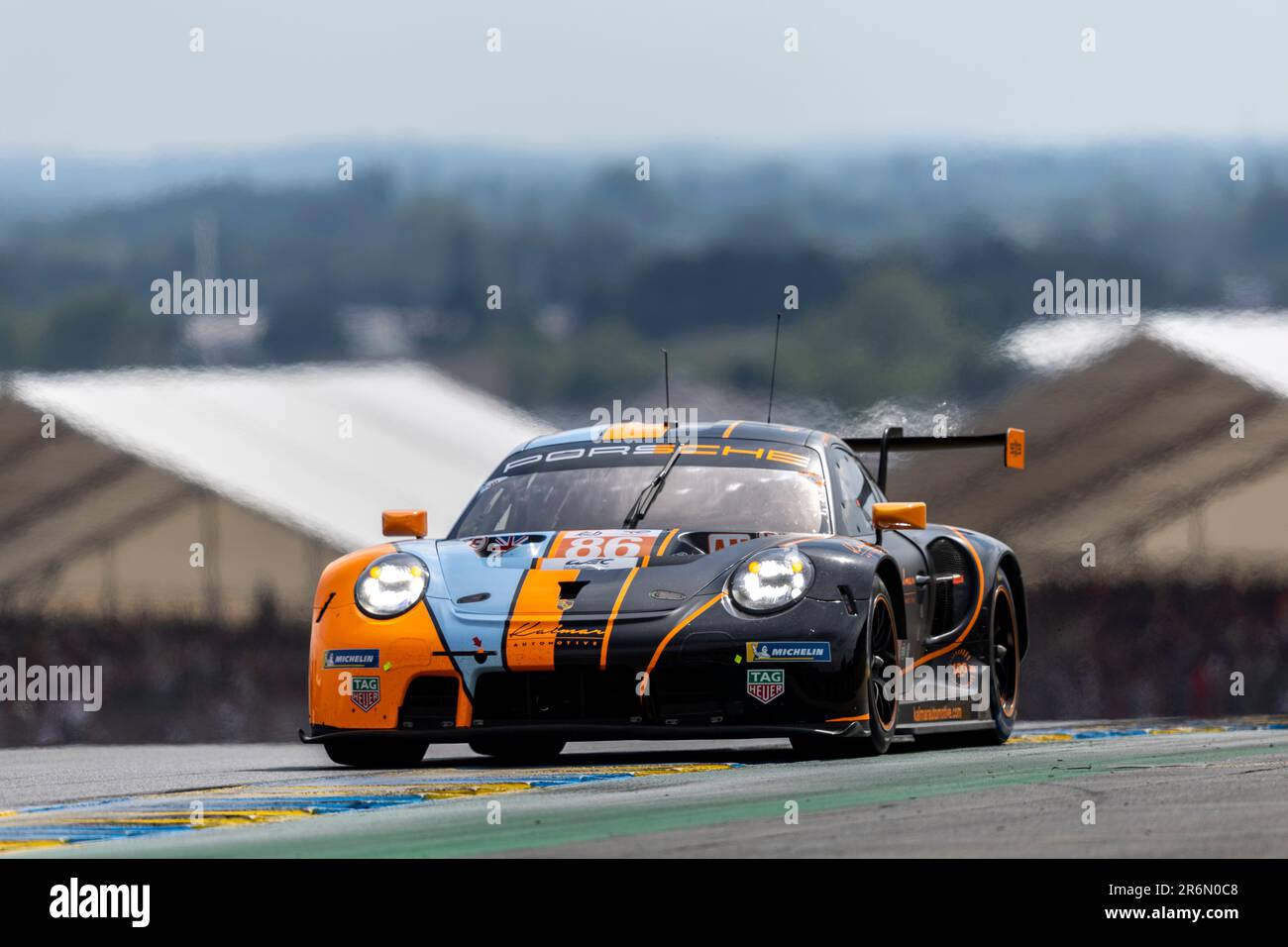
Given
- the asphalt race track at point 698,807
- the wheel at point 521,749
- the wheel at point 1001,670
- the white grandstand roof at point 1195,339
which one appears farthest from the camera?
the white grandstand roof at point 1195,339

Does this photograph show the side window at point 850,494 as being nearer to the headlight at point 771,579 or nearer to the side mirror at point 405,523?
the headlight at point 771,579

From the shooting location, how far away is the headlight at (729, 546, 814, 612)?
25.6ft

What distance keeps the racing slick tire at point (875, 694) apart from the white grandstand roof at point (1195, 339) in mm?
10755

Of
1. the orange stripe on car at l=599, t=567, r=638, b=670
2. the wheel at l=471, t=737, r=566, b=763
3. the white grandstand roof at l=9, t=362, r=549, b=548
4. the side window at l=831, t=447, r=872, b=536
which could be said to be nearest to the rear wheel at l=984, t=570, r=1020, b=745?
the side window at l=831, t=447, r=872, b=536

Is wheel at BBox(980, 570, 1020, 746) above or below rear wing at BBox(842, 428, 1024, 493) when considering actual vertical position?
below

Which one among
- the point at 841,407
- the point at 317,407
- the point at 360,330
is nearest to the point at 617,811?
the point at 841,407

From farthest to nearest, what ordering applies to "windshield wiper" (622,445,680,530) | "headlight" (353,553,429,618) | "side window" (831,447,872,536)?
"side window" (831,447,872,536)
"windshield wiper" (622,445,680,530)
"headlight" (353,553,429,618)

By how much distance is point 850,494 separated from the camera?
9.37 m

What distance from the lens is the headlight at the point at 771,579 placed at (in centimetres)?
782

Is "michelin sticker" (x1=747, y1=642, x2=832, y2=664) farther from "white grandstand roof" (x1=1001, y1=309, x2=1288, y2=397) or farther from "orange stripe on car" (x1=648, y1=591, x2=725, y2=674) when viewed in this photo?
"white grandstand roof" (x1=1001, y1=309, x2=1288, y2=397)

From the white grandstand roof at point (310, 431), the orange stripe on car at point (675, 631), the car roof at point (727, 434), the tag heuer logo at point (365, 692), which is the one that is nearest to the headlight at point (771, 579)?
the orange stripe on car at point (675, 631)

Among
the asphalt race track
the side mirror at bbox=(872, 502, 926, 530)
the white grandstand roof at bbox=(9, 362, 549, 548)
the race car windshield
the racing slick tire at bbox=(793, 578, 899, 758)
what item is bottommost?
the asphalt race track

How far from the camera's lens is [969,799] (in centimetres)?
609
